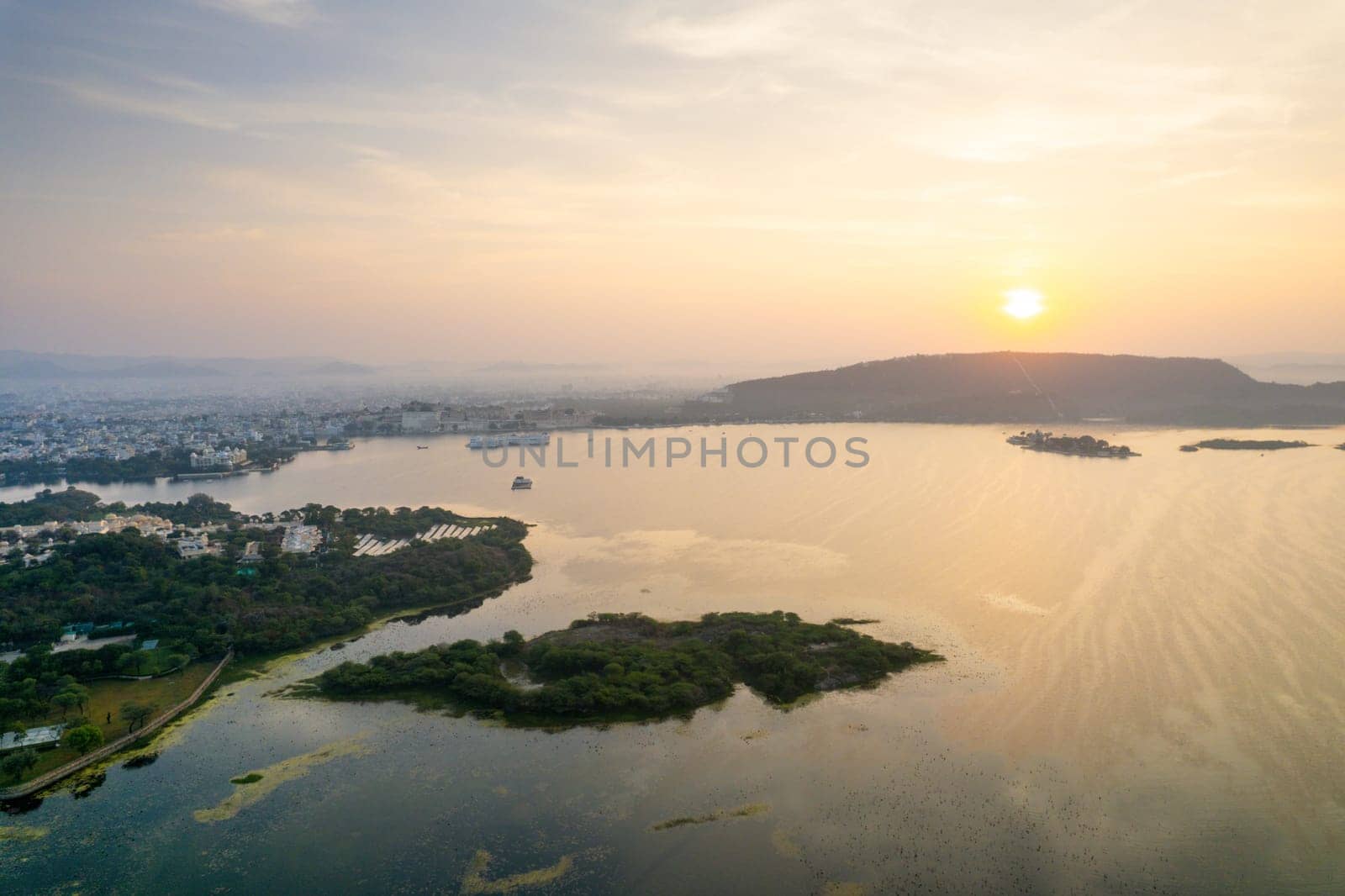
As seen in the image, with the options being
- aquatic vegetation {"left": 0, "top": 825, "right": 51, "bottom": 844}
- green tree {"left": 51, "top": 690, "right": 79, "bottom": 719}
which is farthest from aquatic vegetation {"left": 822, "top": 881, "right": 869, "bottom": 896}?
green tree {"left": 51, "top": 690, "right": 79, "bottom": 719}

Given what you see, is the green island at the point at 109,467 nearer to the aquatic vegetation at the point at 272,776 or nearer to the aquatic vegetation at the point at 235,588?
the aquatic vegetation at the point at 235,588

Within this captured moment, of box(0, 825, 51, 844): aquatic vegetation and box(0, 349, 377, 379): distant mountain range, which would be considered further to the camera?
box(0, 349, 377, 379): distant mountain range

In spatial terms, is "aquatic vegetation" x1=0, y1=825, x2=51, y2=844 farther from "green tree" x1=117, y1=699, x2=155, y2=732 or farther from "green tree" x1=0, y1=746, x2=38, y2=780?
"green tree" x1=117, y1=699, x2=155, y2=732

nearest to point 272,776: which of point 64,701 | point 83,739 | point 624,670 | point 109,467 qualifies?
point 83,739

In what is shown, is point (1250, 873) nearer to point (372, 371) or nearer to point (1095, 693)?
point (1095, 693)

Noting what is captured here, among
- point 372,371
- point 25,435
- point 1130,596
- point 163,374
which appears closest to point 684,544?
point 1130,596

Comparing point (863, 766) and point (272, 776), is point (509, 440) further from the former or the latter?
point (863, 766)
